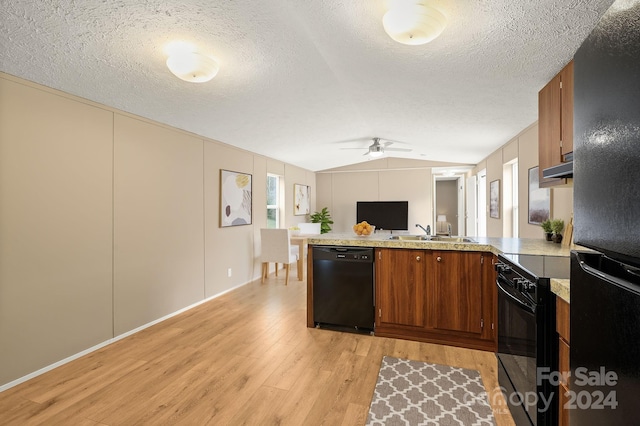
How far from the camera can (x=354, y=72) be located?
283 centimetres

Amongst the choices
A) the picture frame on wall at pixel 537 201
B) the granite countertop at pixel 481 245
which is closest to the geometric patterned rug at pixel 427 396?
the granite countertop at pixel 481 245

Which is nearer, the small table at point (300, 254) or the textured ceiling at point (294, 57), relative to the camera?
the textured ceiling at point (294, 57)

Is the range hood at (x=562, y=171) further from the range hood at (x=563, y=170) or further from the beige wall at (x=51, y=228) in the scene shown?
the beige wall at (x=51, y=228)

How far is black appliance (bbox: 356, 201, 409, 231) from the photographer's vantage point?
25.7 feet

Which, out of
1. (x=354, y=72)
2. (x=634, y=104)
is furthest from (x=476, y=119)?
(x=634, y=104)

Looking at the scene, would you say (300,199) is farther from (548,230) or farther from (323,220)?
(548,230)

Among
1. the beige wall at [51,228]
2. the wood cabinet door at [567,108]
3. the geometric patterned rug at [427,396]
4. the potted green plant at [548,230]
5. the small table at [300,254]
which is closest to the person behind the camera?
the geometric patterned rug at [427,396]

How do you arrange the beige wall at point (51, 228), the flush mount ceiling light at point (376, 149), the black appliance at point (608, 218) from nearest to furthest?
the black appliance at point (608, 218) → the beige wall at point (51, 228) → the flush mount ceiling light at point (376, 149)

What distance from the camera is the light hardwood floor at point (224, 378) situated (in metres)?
1.90

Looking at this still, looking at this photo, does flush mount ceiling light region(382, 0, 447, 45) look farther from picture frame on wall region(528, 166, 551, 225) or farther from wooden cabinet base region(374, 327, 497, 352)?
wooden cabinet base region(374, 327, 497, 352)

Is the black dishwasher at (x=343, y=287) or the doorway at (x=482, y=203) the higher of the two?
the doorway at (x=482, y=203)

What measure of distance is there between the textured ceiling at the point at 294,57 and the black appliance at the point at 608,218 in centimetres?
126

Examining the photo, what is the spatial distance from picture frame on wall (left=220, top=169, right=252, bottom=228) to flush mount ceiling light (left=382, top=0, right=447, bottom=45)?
3.33 meters

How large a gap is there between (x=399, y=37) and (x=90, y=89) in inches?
95.5
